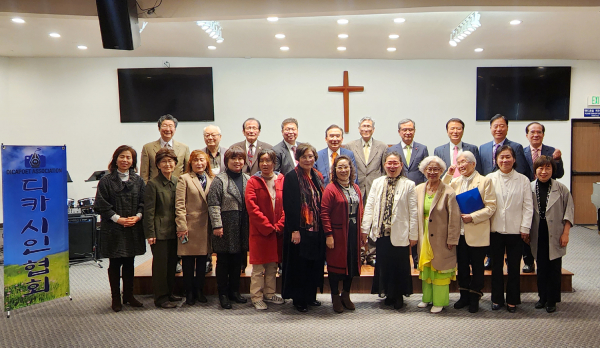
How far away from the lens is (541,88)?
7961mm

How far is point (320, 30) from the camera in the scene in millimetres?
6027

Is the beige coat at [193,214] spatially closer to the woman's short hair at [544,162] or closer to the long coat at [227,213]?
the long coat at [227,213]

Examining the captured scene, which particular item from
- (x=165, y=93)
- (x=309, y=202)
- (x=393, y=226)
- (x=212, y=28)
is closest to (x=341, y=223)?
(x=309, y=202)

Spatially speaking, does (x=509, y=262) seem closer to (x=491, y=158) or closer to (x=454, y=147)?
(x=491, y=158)

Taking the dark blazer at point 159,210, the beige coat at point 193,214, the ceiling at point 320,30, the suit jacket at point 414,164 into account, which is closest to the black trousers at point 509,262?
the suit jacket at point 414,164

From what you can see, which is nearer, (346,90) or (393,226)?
(393,226)

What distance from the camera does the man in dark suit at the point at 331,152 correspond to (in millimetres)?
4402

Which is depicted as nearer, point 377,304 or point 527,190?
point 527,190

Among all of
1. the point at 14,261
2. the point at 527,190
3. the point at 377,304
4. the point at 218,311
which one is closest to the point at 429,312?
the point at 377,304

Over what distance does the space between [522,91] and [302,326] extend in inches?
264

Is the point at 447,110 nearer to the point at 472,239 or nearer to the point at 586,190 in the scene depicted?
the point at 586,190

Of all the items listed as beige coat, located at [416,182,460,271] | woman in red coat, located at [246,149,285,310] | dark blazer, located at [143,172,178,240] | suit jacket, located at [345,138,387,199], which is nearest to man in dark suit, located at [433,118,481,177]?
suit jacket, located at [345,138,387,199]

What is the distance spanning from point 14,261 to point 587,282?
228 inches

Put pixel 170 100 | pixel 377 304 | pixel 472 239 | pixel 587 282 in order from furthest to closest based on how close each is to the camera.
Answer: pixel 170 100, pixel 587 282, pixel 377 304, pixel 472 239
